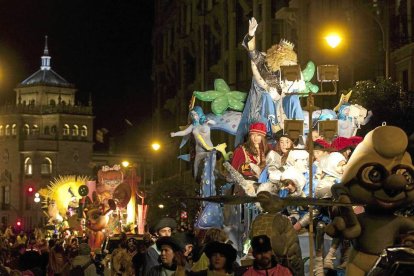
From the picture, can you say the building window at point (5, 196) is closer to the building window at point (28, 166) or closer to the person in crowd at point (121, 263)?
the building window at point (28, 166)

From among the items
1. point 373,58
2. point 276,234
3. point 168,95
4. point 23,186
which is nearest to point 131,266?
point 276,234

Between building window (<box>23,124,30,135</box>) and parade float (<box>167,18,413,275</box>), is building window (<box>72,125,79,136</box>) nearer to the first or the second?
building window (<box>23,124,30,135</box>)

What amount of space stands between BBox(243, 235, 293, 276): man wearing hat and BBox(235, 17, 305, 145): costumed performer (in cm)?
1677

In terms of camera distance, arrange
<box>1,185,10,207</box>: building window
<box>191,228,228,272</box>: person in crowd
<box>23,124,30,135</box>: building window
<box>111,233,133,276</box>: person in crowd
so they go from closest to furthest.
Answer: <box>191,228,228,272</box>: person in crowd
<box>111,233,133,276</box>: person in crowd
<box>23,124,30,135</box>: building window
<box>1,185,10,207</box>: building window

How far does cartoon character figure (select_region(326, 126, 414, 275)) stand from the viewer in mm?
11914

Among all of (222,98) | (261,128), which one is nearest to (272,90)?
(261,128)

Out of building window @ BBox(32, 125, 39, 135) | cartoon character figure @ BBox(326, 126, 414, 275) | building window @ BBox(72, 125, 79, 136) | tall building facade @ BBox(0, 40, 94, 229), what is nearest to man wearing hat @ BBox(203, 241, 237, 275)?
cartoon character figure @ BBox(326, 126, 414, 275)

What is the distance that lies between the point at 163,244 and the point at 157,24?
8107 cm

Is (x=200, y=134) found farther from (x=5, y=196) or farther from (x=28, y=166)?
(x=5, y=196)

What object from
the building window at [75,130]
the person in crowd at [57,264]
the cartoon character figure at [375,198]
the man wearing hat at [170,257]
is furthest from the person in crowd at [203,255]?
the building window at [75,130]

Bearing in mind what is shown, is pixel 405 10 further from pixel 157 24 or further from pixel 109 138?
pixel 109 138

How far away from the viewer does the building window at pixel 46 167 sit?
144125 millimetres

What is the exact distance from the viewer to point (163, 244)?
13.4 meters

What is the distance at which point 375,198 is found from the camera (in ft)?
39.2
